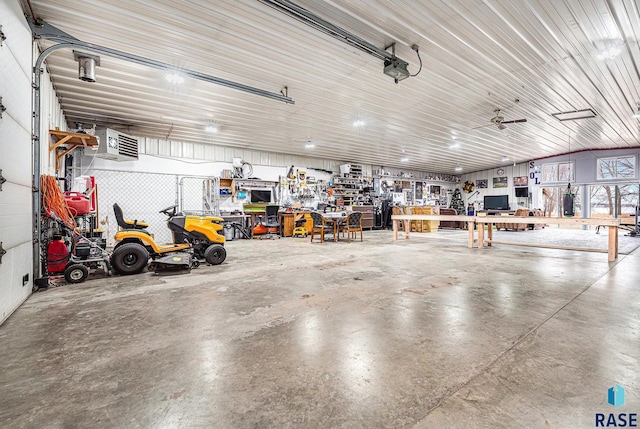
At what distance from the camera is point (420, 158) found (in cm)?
1180

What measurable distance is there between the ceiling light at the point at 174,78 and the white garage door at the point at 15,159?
5.37 ft

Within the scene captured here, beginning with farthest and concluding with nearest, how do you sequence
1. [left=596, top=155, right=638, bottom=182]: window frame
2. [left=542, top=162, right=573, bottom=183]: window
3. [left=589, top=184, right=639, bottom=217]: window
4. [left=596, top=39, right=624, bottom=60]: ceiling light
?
1. [left=542, top=162, right=573, bottom=183]: window
2. [left=589, top=184, right=639, bottom=217]: window
3. [left=596, top=155, right=638, bottom=182]: window frame
4. [left=596, top=39, right=624, bottom=60]: ceiling light

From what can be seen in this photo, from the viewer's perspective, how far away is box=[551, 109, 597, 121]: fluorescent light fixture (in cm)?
664

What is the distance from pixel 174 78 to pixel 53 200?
2.54 m

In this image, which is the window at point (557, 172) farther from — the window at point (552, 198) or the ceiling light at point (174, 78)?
the ceiling light at point (174, 78)

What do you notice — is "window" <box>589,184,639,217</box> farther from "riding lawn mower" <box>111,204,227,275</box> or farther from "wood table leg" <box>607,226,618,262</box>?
"riding lawn mower" <box>111,204,227,275</box>

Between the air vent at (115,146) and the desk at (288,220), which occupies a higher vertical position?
the air vent at (115,146)

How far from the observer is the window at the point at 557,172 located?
39.8 feet

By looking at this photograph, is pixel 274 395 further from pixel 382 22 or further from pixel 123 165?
pixel 123 165

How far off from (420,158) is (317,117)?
21.6 ft

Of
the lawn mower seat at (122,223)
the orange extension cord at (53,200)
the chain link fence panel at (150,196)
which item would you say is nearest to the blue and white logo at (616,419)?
the orange extension cord at (53,200)

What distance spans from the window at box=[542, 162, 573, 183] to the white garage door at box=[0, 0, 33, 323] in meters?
16.3

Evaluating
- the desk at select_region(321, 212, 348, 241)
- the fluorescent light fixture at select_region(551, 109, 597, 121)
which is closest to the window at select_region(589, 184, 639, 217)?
the fluorescent light fixture at select_region(551, 109, 597, 121)

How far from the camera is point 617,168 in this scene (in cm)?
1108
